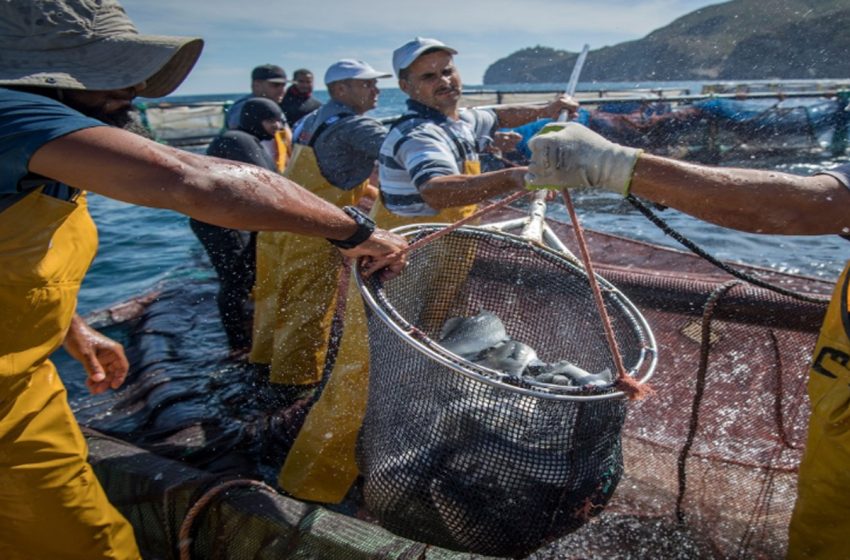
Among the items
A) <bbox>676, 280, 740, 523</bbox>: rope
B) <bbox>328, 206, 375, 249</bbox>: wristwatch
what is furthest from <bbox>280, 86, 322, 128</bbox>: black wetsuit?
<bbox>676, 280, 740, 523</bbox>: rope

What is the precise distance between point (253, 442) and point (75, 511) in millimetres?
1744

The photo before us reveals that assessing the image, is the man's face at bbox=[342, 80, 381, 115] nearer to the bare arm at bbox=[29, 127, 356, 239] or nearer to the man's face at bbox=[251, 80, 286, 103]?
the bare arm at bbox=[29, 127, 356, 239]

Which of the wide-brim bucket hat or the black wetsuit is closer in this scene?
the wide-brim bucket hat

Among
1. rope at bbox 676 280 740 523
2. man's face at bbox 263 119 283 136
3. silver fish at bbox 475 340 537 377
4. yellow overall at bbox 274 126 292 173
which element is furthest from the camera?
yellow overall at bbox 274 126 292 173

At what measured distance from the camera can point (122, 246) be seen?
10914mm

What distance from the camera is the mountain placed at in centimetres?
3200

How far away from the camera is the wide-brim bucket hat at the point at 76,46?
1.70 meters

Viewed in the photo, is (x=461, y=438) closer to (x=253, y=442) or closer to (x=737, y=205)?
(x=737, y=205)

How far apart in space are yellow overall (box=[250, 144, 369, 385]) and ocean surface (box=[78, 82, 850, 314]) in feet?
12.2

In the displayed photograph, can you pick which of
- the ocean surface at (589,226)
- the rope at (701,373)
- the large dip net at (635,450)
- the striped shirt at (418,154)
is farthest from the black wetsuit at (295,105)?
the rope at (701,373)

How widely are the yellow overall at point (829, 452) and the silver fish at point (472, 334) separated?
1140 millimetres

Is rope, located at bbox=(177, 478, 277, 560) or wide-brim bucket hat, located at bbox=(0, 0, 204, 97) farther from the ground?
wide-brim bucket hat, located at bbox=(0, 0, 204, 97)

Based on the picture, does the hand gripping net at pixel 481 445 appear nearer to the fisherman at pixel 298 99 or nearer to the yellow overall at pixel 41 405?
the yellow overall at pixel 41 405

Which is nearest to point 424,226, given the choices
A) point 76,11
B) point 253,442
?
point 76,11
